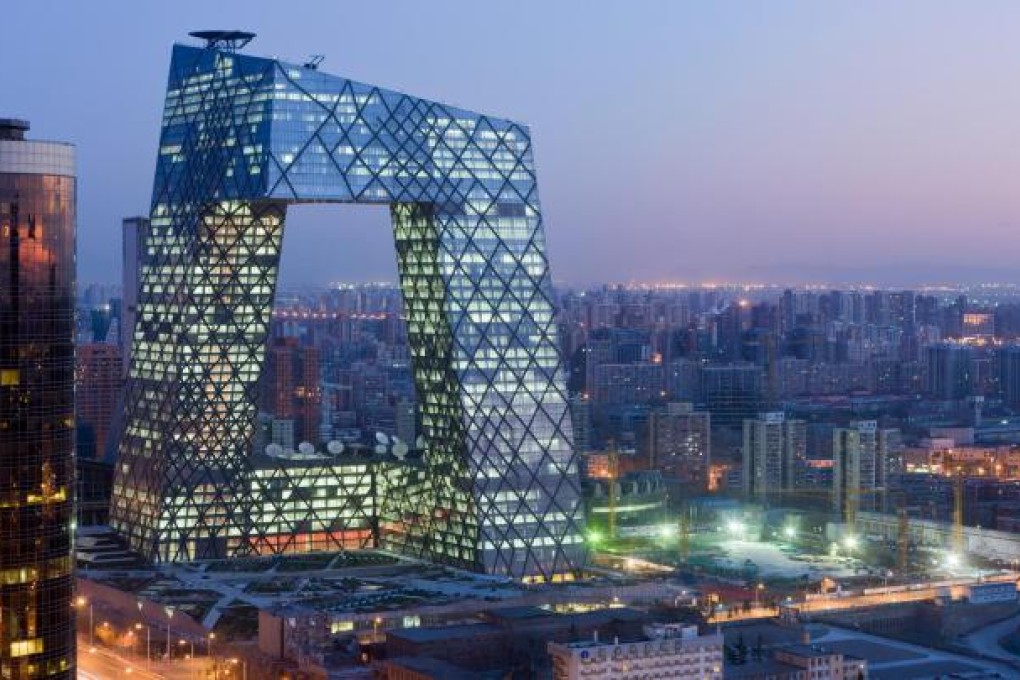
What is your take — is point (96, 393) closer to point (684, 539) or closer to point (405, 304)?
point (684, 539)

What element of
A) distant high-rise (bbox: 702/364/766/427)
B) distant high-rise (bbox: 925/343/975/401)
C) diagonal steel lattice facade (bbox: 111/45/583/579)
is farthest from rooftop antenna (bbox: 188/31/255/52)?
distant high-rise (bbox: 925/343/975/401)

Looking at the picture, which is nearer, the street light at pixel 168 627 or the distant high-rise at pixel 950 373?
the street light at pixel 168 627

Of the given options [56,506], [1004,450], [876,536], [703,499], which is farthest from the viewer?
[1004,450]

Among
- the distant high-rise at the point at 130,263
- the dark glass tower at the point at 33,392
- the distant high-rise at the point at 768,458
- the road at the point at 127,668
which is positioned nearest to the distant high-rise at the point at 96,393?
the distant high-rise at the point at 130,263

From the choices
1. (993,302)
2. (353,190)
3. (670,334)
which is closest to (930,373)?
(670,334)

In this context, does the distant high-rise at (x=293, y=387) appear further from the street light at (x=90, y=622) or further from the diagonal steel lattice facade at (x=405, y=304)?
the street light at (x=90, y=622)

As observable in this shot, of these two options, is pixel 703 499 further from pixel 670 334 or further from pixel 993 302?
pixel 993 302
